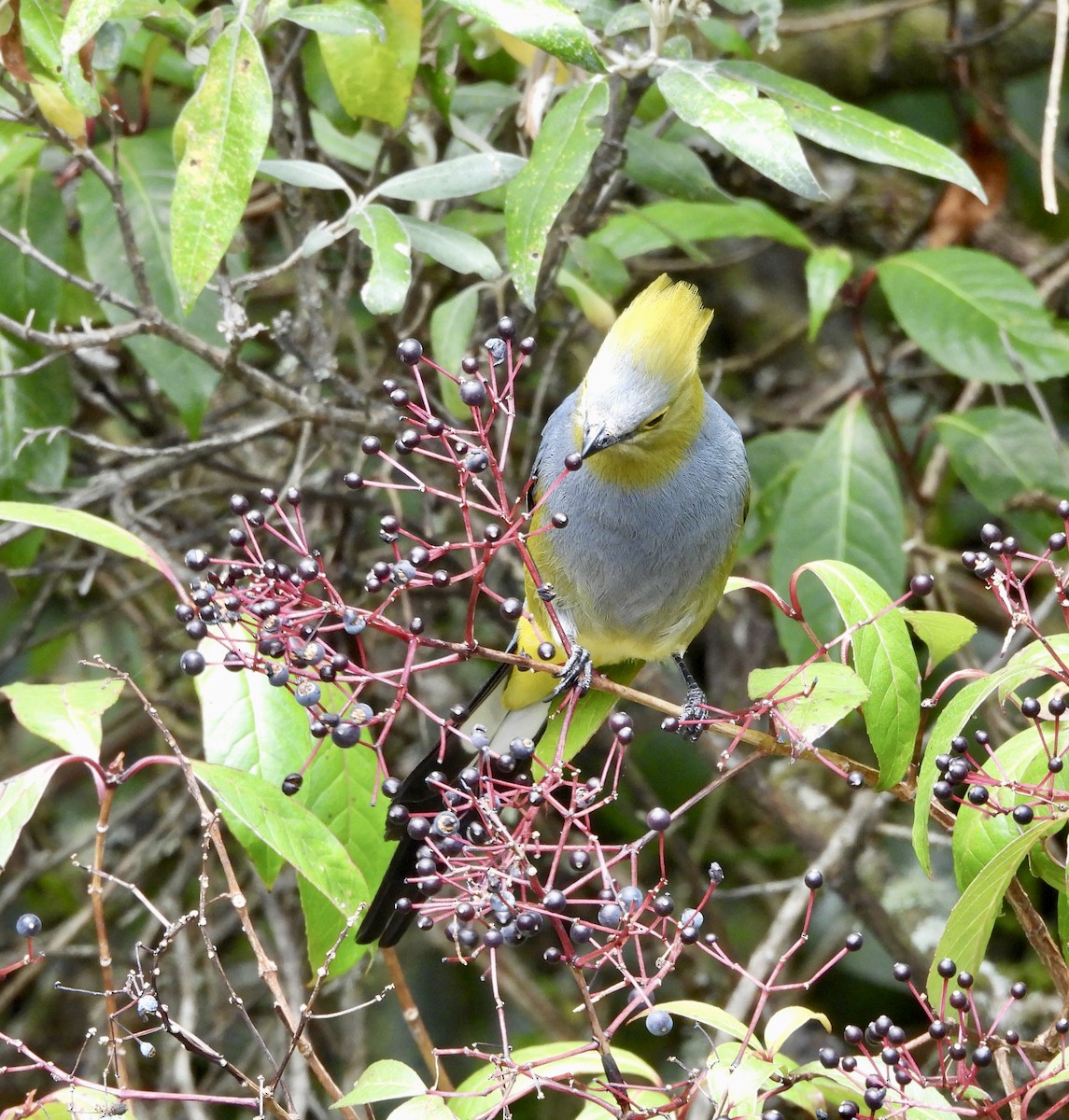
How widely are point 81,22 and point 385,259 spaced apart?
0.66m

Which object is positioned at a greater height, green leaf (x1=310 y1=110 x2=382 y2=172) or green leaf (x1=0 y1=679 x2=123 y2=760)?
green leaf (x1=310 y1=110 x2=382 y2=172)

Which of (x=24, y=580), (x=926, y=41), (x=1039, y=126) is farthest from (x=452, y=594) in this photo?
(x=1039, y=126)

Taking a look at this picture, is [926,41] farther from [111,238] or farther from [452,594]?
[111,238]

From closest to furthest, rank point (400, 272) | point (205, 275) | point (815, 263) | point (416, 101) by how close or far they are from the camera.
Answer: point (205, 275)
point (400, 272)
point (416, 101)
point (815, 263)

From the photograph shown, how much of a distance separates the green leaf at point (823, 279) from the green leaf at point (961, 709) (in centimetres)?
155

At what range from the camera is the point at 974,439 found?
384 cm

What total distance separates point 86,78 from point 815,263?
1809mm

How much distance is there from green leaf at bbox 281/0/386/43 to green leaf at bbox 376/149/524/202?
332 mm

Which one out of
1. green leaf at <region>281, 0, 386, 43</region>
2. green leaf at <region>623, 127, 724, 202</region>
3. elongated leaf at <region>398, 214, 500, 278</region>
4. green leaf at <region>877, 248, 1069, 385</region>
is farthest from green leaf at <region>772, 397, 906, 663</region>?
green leaf at <region>281, 0, 386, 43</region>

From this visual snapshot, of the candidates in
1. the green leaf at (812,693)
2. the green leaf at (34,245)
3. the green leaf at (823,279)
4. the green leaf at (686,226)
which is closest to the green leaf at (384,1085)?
the green leaf at (812,693)

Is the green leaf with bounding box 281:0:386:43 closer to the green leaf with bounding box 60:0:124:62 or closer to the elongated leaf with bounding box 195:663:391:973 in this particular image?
the green leaf with bounding box 60:0:124:62

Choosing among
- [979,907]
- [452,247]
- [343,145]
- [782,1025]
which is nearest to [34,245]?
[343,145]

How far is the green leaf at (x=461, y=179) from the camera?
2.72m

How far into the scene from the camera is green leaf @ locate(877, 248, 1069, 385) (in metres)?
3.57
